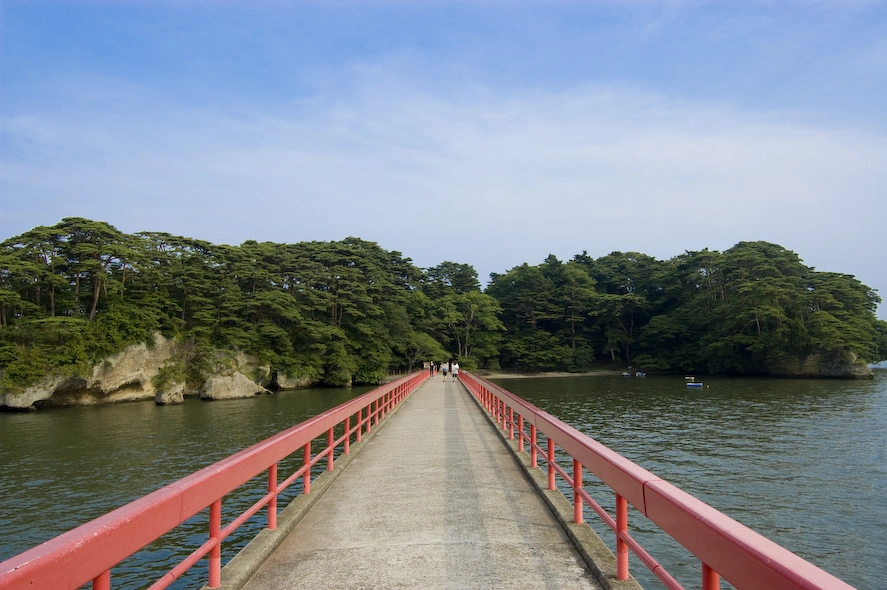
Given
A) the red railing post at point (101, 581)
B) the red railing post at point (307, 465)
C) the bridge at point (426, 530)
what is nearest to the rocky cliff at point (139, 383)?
the bridge at point (426, 530)

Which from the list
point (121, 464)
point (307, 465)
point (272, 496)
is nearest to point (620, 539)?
point (272, 496)

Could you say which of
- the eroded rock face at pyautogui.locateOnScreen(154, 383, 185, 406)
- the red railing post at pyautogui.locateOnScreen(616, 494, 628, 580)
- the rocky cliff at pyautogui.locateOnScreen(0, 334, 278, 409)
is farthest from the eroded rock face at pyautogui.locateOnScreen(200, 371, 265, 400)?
the red railing post at pyautogui.locateOnScreen(616, 494, 628, 580)

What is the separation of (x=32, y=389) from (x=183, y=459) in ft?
73.6

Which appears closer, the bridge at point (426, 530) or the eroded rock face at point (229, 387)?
the bridge at point (426, 530)

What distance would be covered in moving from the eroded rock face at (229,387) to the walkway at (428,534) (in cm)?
3795

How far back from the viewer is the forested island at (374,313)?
38875 mm

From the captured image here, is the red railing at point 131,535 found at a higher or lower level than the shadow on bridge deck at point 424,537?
higher

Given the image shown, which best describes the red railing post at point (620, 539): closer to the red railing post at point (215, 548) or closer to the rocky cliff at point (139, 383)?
the red railing post at point (215, 548)

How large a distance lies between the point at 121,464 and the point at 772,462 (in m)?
21.4

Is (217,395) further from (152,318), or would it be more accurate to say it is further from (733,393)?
(733,393)

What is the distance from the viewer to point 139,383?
42.2 m

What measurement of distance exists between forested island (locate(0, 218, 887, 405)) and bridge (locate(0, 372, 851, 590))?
36661mm

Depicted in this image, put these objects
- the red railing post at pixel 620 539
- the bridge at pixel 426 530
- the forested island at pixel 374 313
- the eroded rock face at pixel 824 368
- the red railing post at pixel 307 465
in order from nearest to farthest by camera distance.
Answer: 1. the bridge at pixel 426 530
2. the red railing post at pixel 620 539
3. the red railing post at pixel 307 465
4. the forested island at pixel 374 313
5. the eroded rock face at pixel 824 368

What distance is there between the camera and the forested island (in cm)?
3888
